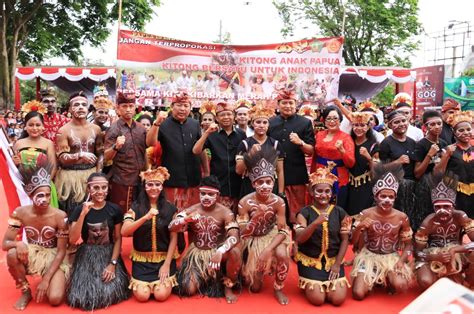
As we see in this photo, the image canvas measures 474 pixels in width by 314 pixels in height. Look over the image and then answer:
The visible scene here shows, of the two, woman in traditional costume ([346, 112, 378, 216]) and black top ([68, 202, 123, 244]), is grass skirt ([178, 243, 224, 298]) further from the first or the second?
woman in traditional costume ([346, 112, 378, 216])

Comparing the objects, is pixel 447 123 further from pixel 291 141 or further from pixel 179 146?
pixel 179 146

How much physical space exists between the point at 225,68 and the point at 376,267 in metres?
5.35

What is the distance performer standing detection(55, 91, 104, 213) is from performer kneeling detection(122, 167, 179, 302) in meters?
0.81

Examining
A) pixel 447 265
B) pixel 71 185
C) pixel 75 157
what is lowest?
pixel 447 265

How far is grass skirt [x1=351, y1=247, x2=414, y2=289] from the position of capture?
12.8 feet

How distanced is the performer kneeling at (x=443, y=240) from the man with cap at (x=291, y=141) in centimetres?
129

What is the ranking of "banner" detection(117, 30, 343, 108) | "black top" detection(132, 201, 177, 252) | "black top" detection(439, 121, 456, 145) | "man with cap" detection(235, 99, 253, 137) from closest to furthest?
"black top" detection(132, 201, 177, 252), "man with cap" detection(235, 99, 253, 137), "black top" detection(439, 121, 456, 145), "banner" detection(117, 30, 343, 108)

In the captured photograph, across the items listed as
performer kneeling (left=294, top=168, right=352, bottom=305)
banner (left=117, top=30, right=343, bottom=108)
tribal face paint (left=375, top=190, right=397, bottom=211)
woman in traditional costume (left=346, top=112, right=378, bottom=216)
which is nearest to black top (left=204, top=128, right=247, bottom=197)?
performer kneeling (left=294, top=168, right=352, bottom=305)

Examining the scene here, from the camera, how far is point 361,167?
15.6ft

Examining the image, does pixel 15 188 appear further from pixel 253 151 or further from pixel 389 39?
pixel 389 39

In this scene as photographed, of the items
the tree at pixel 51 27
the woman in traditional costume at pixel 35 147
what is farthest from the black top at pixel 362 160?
the tree at pixel 51 27

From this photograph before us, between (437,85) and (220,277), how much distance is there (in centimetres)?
1891

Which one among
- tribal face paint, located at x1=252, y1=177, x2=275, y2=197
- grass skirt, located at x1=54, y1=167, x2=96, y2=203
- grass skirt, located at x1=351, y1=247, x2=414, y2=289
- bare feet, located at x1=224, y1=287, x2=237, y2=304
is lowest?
bare feet, located at x1=224, y1=287, x2=237, y2=304

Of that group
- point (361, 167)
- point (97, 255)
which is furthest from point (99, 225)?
point (361, 167)
